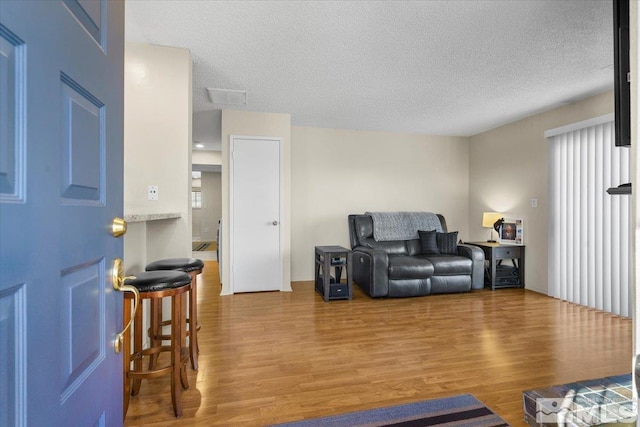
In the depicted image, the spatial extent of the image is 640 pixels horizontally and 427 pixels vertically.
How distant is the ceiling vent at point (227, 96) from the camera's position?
3.37m

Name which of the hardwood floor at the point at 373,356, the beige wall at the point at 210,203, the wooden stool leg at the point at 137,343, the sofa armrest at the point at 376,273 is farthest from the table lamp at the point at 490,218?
the beige wall at the point at 210,203

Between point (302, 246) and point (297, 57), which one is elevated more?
point (297, 57)

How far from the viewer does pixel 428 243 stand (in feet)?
14.6

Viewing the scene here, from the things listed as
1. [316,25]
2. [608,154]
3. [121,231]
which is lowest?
[121,231]

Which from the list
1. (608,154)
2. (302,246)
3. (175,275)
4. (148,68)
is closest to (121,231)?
(175,275)

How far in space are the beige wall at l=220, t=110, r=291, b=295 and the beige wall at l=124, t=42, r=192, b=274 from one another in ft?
4.65

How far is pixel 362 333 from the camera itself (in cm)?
271

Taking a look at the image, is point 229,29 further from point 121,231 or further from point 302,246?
point 302,246

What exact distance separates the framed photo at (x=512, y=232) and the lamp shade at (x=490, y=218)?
14cm

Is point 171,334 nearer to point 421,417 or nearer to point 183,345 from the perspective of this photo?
point 183,345

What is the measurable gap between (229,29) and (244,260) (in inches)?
109

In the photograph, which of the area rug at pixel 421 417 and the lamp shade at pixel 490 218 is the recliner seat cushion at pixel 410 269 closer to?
the lamp shade at pixel 490 218

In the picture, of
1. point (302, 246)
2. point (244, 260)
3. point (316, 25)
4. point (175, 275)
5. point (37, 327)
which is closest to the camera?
point (37, 327)

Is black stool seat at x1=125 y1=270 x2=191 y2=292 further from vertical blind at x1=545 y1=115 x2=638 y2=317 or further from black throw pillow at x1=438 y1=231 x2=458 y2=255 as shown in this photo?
vertical blind at x1=545 y1=115 x2=638 y2=317
